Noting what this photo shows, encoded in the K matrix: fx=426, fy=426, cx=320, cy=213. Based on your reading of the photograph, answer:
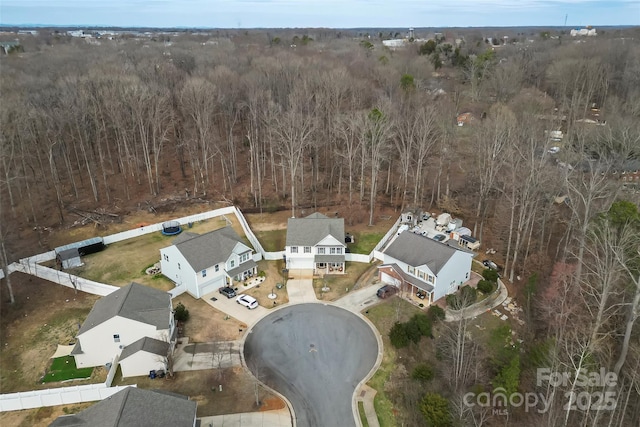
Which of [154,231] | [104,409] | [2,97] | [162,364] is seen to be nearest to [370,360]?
[162,364]

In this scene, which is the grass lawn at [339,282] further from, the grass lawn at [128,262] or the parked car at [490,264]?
the grass lawn at [128,262]

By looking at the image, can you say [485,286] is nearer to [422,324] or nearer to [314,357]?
[422,324]

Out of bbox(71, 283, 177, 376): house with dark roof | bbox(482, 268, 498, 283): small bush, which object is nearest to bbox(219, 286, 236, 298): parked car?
bbox(71, 283, 177, 376): house with dark roof

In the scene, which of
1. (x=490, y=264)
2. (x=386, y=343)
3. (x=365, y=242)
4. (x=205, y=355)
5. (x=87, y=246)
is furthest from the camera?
(x=365, y=242)

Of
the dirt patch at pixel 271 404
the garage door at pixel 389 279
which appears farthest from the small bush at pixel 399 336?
the dirt patch at pixel 271 404

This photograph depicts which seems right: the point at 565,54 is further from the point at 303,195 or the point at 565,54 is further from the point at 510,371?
the point at 510,371

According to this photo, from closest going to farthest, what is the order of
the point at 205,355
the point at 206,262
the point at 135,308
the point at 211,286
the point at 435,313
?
the point at 135,308 < the point at 205,355 < the point at 435,313 < the point at 206,262 < the point at 211,286

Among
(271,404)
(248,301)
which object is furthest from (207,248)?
(271,404)
